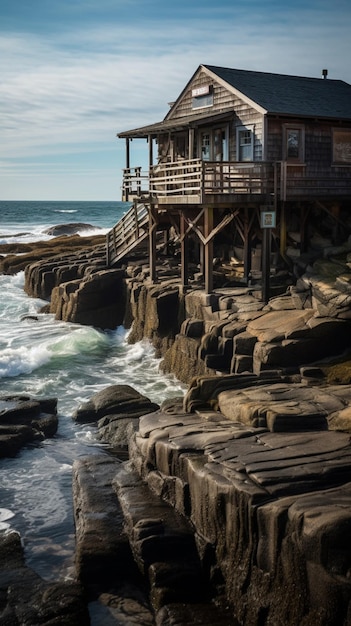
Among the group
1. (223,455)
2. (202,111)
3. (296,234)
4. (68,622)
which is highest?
(202,111)

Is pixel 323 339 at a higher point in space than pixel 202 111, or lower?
lower

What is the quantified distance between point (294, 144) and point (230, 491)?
17.4 m

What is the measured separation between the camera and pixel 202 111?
1117 inches

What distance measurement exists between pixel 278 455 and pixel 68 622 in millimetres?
4308

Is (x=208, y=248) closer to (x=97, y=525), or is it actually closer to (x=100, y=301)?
(x=100, y=301)

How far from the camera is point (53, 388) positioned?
23.0m

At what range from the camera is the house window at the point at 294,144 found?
24.8m

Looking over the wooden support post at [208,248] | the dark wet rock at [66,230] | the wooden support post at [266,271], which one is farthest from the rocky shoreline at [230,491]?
the dark wet rock at [66,230]

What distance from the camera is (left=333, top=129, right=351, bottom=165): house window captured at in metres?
26.0

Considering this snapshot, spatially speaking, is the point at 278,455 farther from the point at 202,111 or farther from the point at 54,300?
the point at 54,300

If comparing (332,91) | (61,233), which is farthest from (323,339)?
(61,233)

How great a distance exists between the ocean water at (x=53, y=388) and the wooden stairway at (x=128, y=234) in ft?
15.0

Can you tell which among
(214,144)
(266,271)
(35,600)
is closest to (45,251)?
(214,144)

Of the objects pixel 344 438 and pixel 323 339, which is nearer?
pixel 344 438
